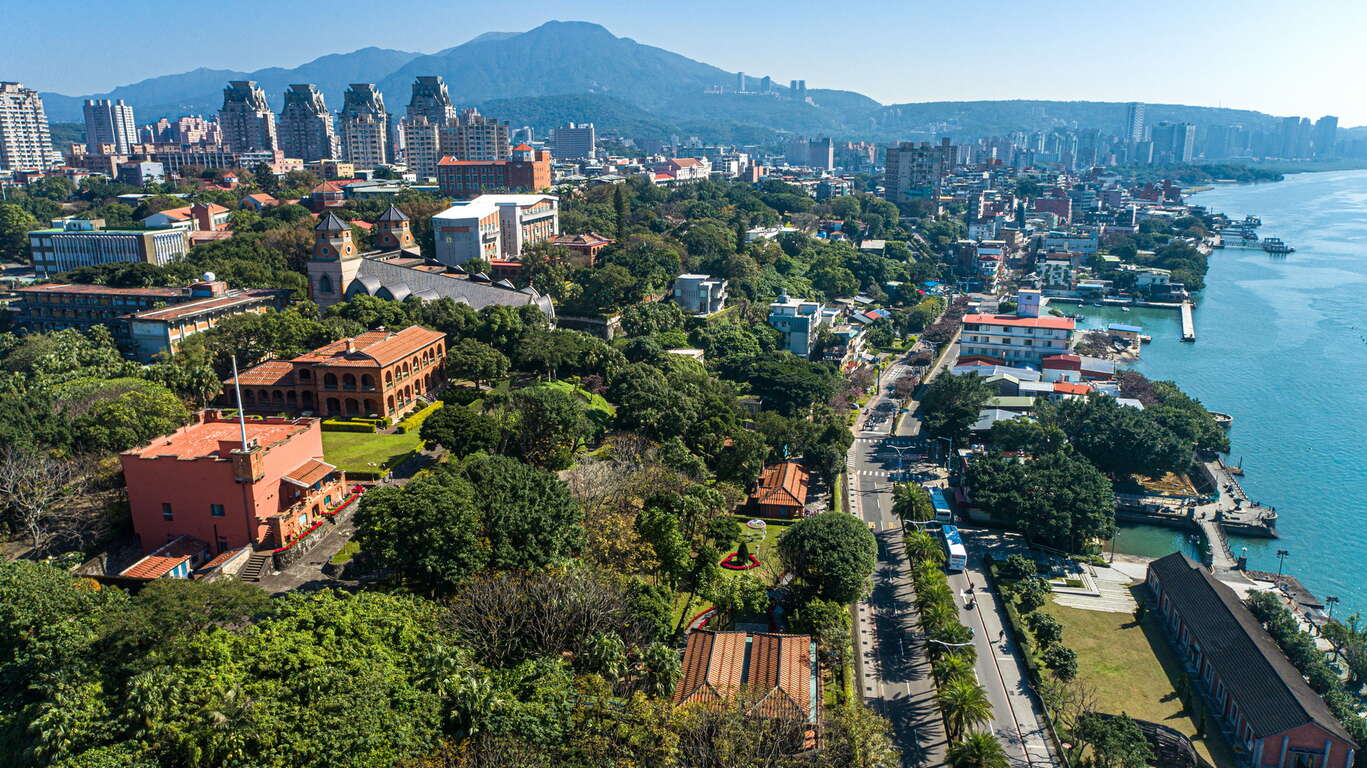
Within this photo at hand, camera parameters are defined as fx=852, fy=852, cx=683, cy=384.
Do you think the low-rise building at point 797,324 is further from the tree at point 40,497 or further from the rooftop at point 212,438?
the tree at point 40,497

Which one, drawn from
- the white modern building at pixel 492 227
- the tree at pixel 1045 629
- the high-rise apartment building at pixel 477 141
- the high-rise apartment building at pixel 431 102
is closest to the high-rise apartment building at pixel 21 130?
the high-rise apartment building at pixel 431 102

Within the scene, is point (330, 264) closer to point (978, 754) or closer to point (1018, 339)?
point (978, 754)

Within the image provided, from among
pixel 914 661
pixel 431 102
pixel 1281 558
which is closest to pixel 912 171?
pixel 431 102

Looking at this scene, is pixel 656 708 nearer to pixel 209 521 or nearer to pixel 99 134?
pixel 209 521

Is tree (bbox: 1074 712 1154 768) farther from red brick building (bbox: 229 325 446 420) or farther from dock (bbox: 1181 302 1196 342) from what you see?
dock (bbox: 1181 302 1196 342)

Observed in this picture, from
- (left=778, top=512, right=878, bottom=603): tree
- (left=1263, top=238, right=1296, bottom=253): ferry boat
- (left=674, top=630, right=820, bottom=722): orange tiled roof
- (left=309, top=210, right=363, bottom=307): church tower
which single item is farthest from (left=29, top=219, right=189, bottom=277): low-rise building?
(left=1263, top=238, right=1296, bottom=253): ferry boat
